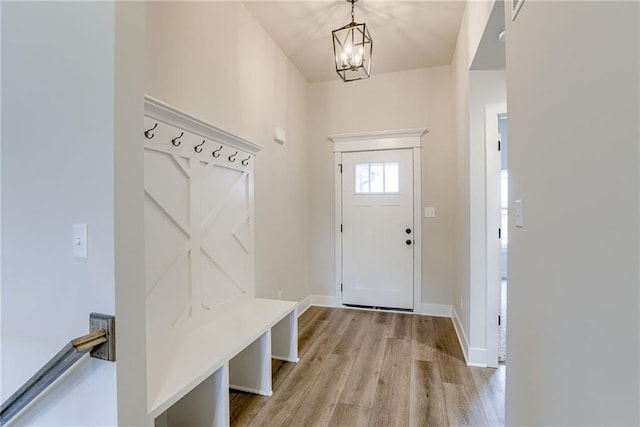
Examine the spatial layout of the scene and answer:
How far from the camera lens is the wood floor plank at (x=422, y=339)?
2639 millimetres

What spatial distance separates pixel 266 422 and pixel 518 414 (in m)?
1.32

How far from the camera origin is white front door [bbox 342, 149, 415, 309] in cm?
377

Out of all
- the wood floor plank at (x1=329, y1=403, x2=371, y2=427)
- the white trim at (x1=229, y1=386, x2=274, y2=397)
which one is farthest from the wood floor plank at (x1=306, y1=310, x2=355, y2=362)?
the wood floor plank at (x1=329, y1=403, x2=371, y2=427)

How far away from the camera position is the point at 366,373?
2.35 m

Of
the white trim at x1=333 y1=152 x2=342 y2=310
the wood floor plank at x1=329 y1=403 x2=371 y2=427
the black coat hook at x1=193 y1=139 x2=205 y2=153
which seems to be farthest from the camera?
the white trim at x1=333 y1=152 x2=342 y2=310

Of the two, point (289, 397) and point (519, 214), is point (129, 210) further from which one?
point (289, 397)

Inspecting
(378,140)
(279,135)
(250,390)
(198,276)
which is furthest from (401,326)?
(279,135)

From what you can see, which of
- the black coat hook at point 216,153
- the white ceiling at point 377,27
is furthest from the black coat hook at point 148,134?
the white ceiling at point 377,27

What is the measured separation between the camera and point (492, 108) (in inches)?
94.2

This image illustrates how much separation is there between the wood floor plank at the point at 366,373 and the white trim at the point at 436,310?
32.8 inches

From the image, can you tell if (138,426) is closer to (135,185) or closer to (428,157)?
(135,185)

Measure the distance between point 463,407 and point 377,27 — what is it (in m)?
3.17

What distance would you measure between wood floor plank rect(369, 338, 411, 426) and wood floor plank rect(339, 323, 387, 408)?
0.04 m

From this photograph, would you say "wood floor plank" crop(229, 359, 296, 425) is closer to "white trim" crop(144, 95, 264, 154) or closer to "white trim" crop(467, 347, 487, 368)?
"white trim" crop(467, 347, 487, 368)
